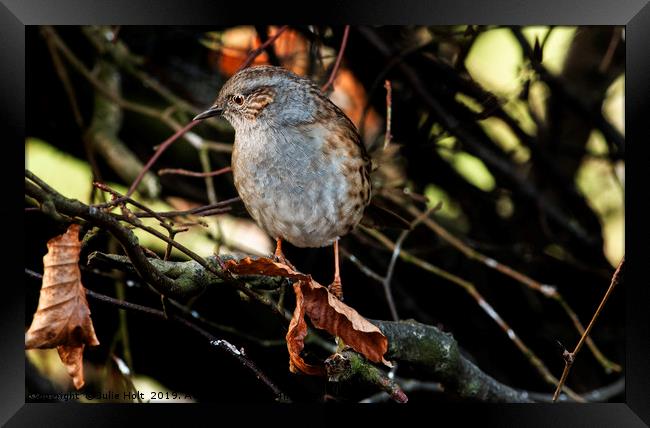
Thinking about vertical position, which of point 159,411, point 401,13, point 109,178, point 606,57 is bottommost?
point 159,411

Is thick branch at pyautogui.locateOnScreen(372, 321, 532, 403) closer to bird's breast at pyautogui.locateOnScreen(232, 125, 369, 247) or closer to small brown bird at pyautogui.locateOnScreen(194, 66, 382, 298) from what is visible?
small brown bird at pyautogui.locateOnScreen(194, 66, 382, 298)

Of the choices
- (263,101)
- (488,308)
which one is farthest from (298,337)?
(488,308)

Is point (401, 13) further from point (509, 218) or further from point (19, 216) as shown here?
point (509, 218)

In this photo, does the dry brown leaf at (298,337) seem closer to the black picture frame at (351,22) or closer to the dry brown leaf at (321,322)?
the dry brown leaf at (321,322)

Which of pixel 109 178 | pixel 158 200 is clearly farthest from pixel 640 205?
Answer: pixel 109 178

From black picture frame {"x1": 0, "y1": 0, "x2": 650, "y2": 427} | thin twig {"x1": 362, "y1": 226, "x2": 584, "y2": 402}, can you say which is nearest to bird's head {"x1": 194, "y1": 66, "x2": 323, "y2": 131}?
black picture frame {"x1": 0, "y1": 0, "x2": 650, "y2": 427}

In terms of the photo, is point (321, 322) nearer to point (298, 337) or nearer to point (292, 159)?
point (298, 337)

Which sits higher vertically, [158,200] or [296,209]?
[158,200]
